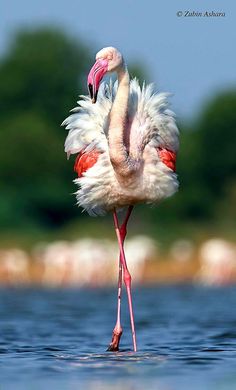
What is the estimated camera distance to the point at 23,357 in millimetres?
10914

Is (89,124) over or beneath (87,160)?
over

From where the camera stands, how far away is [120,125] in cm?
1114

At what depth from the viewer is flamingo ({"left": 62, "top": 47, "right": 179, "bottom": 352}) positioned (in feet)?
36.6

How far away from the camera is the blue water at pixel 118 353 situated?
362 inches

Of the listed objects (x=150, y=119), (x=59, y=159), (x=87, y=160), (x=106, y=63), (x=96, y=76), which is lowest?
(x=87, y=160)

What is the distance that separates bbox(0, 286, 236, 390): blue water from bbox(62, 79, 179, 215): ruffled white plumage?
4.54 ft

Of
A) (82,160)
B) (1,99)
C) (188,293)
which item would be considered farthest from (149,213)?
(82,160)

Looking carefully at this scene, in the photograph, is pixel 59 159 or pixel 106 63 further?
pixel 59 159

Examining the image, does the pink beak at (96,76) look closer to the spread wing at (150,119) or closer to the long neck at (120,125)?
the long neck at (120,125)

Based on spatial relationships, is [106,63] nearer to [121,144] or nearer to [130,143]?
[121,144]

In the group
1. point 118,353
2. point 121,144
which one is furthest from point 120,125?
point 118,353

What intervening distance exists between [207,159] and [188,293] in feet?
100.0

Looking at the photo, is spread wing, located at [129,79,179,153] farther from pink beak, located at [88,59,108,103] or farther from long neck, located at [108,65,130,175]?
pink beak, located at [88,59,108,103]

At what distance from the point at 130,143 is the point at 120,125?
1.21ft
